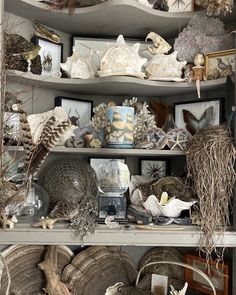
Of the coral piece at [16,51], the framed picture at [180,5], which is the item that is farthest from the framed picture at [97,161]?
the framed picture at [180,5]

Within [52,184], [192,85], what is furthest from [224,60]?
[52,184]

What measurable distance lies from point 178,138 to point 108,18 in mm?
602

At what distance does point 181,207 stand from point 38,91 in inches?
32.6

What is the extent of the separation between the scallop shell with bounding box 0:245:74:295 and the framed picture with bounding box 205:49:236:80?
3.32 ft

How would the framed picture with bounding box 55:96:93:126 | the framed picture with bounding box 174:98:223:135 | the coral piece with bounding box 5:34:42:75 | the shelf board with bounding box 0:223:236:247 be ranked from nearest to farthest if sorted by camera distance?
1. the shelf board with bounding box 0:223:236:247
2. the coral piece with bounding box 5:34:42:75
3. the framed picture with bounding box 174:98:223:135
4. the framed picture with bounding box 55:96:93:126

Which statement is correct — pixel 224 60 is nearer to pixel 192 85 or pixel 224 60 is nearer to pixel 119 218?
pixel 192 85

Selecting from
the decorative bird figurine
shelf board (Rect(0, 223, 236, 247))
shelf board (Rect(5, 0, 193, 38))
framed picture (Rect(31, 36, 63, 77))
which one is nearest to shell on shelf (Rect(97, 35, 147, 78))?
shelf board (Rect(5, 0, 193, 38))

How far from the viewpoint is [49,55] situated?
65.3 inches

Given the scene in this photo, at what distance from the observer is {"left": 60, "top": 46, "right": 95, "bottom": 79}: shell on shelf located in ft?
5.22

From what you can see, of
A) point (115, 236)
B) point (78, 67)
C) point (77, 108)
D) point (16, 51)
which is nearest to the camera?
point (115, 236)

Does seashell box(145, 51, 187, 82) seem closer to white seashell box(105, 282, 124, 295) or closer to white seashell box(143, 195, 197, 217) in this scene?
white seashell box(143, 195, 197, 217)

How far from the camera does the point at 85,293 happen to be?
1.62 meters

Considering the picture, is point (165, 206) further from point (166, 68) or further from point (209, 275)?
point (166, 68)

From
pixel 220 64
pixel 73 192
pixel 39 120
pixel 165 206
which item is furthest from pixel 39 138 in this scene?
pixel 220 64
